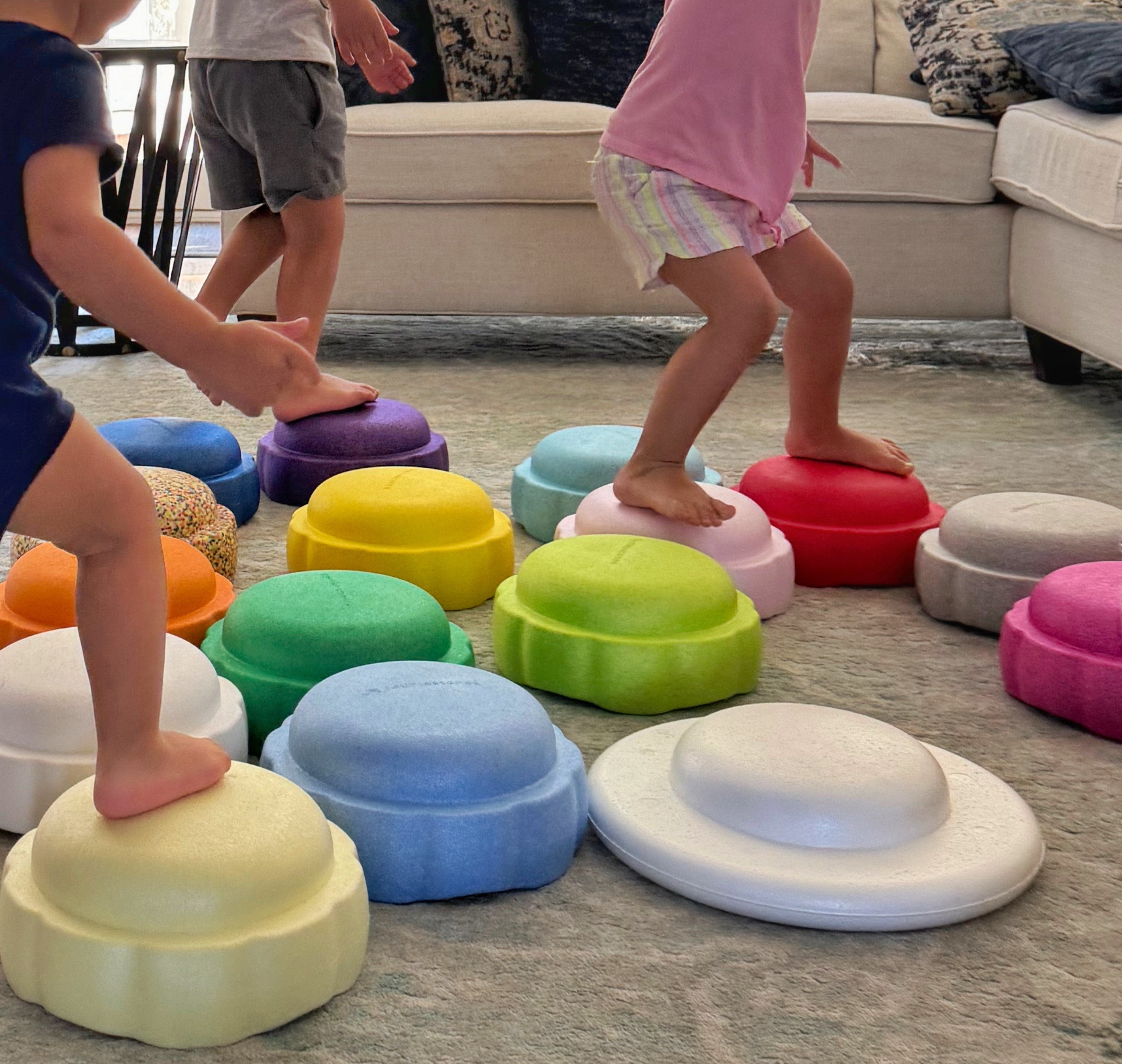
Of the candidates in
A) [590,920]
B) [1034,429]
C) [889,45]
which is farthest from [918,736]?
[889,45]

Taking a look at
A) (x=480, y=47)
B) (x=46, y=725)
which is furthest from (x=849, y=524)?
(x=480, y=47)

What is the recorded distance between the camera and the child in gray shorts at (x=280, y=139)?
1.85 metres

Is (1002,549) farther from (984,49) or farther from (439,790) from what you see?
(984,49)

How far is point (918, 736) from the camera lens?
45.5 inches

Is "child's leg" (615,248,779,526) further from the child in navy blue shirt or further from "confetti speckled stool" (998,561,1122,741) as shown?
the child in navy blue shirt

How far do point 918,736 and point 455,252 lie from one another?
1.71m

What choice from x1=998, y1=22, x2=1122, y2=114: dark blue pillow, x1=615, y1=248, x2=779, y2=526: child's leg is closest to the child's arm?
x1=615, y1=248, x2=779, y2=526: child's leg

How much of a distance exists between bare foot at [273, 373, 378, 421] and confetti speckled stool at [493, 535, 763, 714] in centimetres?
58

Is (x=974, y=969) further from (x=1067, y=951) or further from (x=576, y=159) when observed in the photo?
(x=576, y=159)

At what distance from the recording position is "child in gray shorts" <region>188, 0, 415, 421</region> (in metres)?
1.85

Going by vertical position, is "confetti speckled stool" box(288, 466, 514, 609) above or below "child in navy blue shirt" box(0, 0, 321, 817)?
below

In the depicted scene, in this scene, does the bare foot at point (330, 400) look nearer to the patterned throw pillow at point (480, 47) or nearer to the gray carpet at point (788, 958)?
the gray carpet at point (788, 958)

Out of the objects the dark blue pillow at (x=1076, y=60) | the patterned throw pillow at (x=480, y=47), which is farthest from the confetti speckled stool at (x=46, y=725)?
the patterned throw pillow at (x=480, y=47)

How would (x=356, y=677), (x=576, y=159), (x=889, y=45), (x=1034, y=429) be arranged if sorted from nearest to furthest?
(x=356, y=677) → (x=1034, y=429) → (x=576, y=159) → (x=889, y=45)
